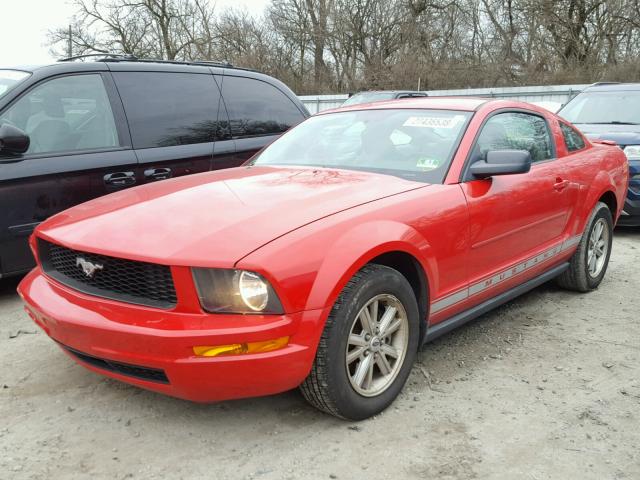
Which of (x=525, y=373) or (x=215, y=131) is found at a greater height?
(x=215, y=131)

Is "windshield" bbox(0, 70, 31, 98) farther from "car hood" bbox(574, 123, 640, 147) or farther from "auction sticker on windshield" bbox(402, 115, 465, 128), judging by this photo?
"car hood" bbox(574, 123, 640, 147)

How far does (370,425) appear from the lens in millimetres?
2666

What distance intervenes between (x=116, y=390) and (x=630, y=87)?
7.72m

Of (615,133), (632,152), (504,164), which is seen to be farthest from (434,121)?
(615,133)

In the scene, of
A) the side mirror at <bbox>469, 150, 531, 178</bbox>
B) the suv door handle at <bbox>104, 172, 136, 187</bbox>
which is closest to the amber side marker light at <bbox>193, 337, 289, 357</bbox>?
the side mirror at <bbox>469, 150, 531, 178</bbox>

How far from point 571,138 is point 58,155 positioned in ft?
12.5

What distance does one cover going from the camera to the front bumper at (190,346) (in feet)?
7.36

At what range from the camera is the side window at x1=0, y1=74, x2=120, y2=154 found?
165 inches

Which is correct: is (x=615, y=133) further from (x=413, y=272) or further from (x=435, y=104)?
(x=413, y=272)

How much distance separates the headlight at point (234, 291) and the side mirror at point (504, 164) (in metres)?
1.54

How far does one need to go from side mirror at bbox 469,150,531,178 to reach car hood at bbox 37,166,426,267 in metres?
→ 0.40

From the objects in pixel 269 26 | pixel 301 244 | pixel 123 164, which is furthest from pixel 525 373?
pixel 269 26

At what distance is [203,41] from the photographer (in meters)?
32.8

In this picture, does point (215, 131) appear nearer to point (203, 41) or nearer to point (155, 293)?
point (155, 293)
